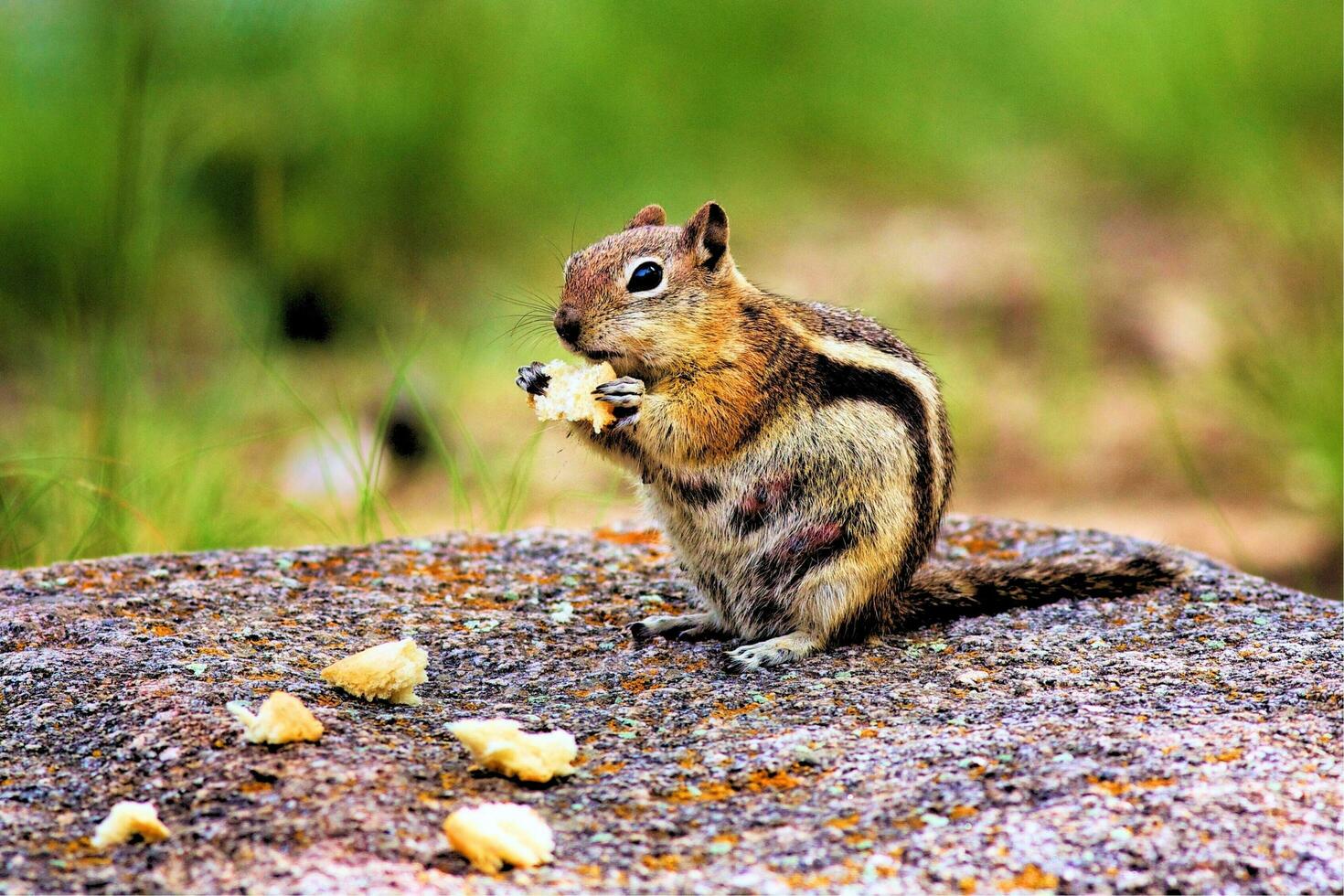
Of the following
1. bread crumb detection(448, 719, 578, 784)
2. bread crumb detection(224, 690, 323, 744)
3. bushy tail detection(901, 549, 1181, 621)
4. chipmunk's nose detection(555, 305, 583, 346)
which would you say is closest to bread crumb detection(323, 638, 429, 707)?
bread crumb detection(224, 690, 323, 744)

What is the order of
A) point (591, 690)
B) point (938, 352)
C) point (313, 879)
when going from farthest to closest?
point (938, 352)
point (591, 690)
point (313, 879)

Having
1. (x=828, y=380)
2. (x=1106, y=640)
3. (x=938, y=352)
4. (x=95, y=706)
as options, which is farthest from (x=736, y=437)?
(x=938, y=352)

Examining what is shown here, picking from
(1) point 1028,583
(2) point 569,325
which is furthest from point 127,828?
(1) point 1028,583

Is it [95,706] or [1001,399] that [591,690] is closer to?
[95,706]

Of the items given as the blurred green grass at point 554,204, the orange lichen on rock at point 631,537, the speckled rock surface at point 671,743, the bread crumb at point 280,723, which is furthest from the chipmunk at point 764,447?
the blurred green grass at point 554,204

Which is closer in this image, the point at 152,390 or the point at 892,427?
the point at 892,427

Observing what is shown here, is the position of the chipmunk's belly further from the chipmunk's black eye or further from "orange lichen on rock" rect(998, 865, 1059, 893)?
"orange lichen on rock" rect(998, 865, 1059, 893)

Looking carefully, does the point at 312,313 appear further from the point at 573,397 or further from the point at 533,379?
the point at 573,397
